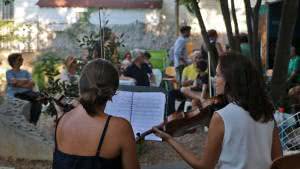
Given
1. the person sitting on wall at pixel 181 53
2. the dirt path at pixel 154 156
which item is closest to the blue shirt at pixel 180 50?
the person sitting on wall at pixel 181 53

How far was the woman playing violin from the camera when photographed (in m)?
2.94

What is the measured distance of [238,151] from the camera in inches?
117

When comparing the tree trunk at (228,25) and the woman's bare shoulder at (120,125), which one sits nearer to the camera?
the woman's bare shoulder at (120,125)

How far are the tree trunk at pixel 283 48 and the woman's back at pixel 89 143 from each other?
5.42 metres

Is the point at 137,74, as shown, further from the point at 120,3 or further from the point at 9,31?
the point at 120,3

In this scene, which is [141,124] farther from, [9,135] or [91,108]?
[9,135]

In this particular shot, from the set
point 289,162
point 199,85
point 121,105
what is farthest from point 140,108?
point 199,85

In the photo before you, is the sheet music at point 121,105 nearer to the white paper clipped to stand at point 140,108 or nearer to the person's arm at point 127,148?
the white paper clipped to stand at point 140,108

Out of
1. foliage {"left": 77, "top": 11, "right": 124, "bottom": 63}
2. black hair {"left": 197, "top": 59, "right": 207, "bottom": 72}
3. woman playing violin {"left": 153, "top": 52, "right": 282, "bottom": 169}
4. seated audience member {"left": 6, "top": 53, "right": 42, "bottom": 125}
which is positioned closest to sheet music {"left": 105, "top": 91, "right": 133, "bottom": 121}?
woman playing violin {"left": 153, "top": 52, "right": 282, "bottom": 169}

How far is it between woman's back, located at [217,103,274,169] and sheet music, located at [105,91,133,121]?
1125 mm

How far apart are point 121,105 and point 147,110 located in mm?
202

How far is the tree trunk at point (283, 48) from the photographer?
25.9 ft

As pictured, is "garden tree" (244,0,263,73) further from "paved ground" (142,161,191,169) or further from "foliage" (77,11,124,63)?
"foliage" (77,11,124,63)

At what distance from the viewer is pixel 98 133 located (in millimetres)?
2818
